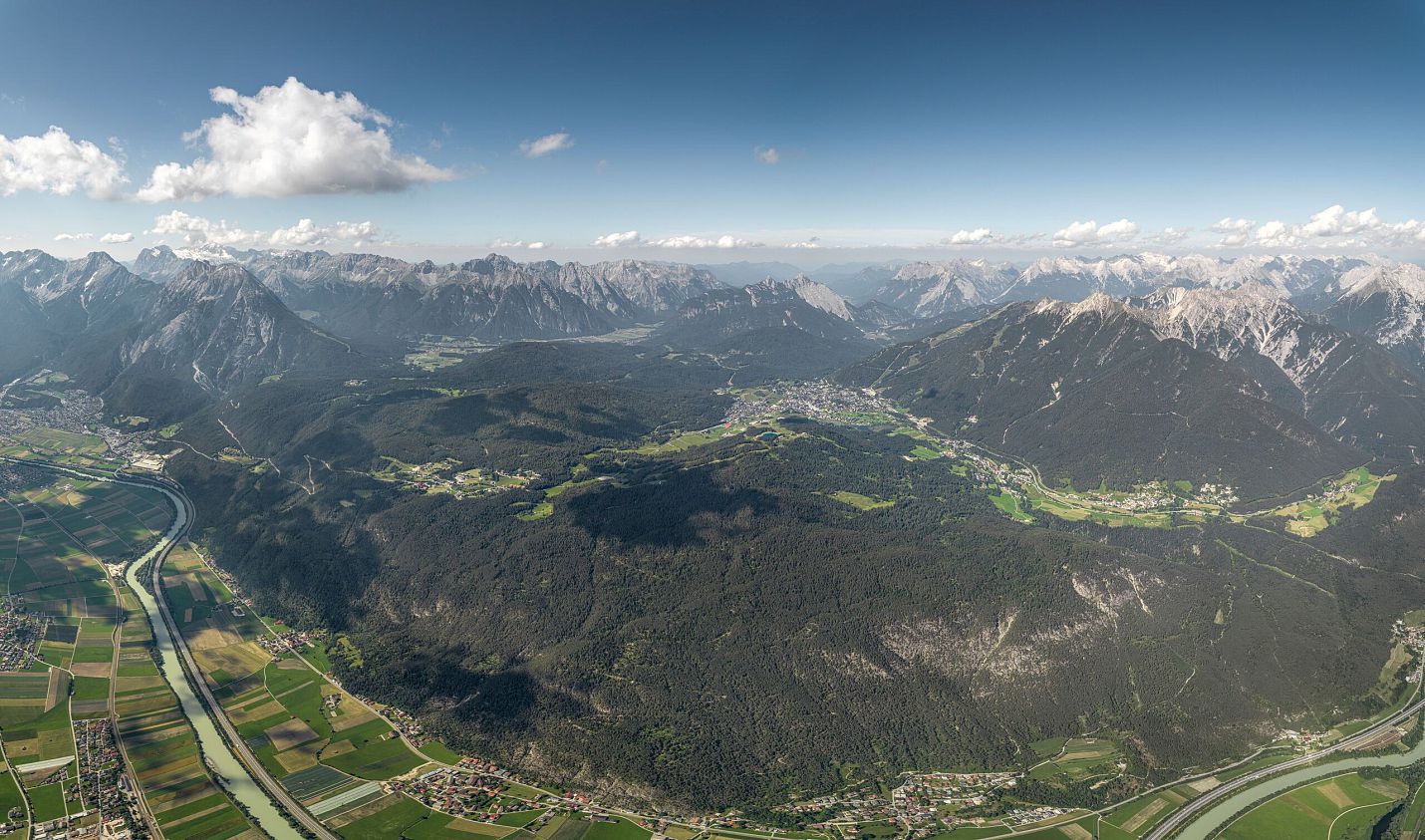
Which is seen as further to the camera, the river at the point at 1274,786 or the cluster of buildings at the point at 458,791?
the river at the point at 1274,786

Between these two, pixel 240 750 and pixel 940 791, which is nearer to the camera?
pixel 940 791

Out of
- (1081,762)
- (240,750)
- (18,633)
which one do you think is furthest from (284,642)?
(1081,762)

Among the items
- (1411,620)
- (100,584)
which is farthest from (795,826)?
(100,584)

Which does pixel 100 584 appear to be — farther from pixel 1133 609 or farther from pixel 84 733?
pixel 1133 609

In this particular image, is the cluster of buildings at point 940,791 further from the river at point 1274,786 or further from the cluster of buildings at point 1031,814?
the river at point 1274,786

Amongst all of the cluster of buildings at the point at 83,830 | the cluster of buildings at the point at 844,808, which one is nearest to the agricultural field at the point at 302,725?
the cluster of buildings at the point at 83,830

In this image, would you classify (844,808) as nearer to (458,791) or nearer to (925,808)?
(925,808)
